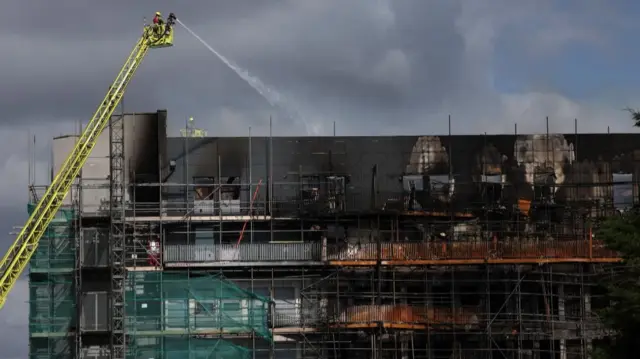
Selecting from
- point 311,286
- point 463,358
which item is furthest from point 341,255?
point 463,358

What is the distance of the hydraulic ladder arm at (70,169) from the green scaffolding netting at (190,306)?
5.57 metres

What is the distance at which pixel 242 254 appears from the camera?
293 feet

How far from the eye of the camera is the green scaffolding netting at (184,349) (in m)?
87.2

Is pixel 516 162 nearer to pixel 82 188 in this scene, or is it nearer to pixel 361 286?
pixel 361 286

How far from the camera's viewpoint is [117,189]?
8938 centimetres

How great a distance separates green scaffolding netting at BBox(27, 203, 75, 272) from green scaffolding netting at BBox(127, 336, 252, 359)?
18.9ft

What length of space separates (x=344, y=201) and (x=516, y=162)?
1016cm

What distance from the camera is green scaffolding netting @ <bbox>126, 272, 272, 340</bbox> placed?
87562 millimetres

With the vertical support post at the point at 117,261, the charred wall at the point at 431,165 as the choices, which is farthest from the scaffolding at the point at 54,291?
the charred wall at the point at 431,165

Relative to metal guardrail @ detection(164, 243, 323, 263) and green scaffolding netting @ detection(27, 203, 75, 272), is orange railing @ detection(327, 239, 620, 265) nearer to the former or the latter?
metal guardrail @ detection(164, 243, 323, 263)

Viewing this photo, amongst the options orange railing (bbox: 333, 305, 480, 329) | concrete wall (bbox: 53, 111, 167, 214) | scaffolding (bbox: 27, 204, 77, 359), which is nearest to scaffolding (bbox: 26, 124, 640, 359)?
orange railing (bbox: 333, 305, 480, 329)

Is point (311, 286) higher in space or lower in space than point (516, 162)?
lower

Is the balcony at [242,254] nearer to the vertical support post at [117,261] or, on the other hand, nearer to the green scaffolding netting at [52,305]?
the vertical support post at [117,261]

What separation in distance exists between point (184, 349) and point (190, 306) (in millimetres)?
2467
